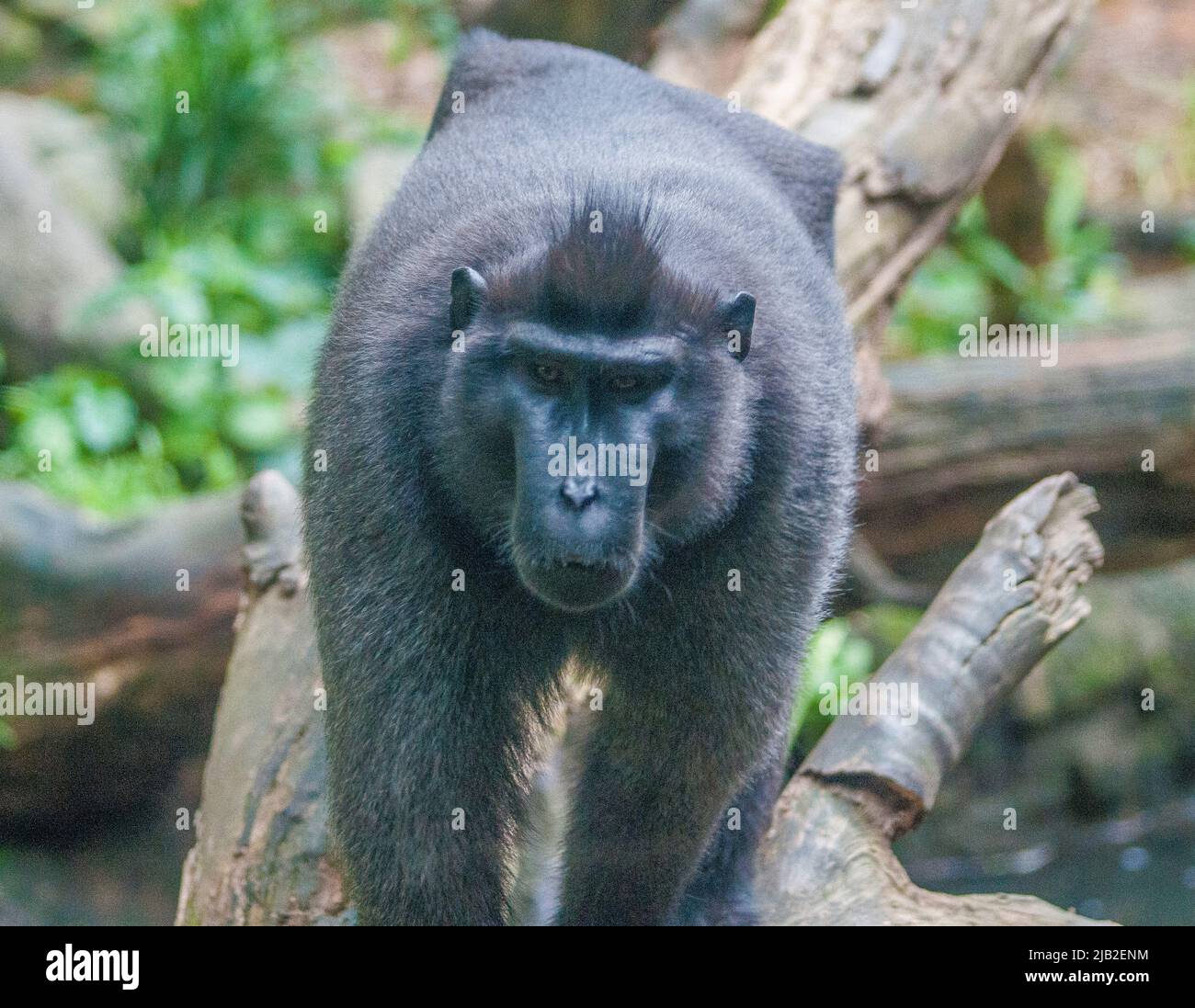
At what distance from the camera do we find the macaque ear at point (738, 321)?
10.5ft

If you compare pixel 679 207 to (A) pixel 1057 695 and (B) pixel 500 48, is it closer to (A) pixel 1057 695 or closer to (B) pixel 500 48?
(B) pixel 500 48

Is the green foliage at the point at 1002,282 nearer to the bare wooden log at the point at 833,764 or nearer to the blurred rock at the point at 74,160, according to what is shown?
Answer: the bare wooden log at the point at 833,764

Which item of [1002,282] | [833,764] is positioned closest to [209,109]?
[1002,282]

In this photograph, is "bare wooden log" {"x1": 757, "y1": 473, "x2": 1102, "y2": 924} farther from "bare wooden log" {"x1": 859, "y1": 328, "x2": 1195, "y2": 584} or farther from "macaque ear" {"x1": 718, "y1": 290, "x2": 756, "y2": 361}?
"bare wooden log" {"x1": 859, "y1": 328, "x2": 1195, "y2": 584}

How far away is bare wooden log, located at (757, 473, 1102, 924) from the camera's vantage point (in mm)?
4379

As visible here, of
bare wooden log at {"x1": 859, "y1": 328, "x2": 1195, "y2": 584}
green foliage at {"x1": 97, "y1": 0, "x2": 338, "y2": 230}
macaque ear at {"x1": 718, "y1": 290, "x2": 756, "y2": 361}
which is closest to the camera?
macaque ear at {"x1": 718, "y1": 290, "x2": 756, "y2": 361}

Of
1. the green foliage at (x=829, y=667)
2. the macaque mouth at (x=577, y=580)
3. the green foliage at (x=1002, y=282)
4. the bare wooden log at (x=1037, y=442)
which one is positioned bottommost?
the macaque mouth at (x=577, y=580)

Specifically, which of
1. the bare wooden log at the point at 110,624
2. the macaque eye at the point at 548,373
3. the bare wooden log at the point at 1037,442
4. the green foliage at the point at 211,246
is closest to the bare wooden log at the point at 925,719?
the macaque eye at the point at 548,373

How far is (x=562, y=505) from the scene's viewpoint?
9.73ft

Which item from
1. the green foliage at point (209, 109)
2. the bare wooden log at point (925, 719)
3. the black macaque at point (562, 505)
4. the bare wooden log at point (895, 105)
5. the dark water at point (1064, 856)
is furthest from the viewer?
the green foliage at point (209, 109)

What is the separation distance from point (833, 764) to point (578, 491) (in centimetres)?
209

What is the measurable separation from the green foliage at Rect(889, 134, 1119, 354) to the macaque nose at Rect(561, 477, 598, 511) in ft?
23.9

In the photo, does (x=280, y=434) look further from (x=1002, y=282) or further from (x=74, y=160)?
(x=1002, y=282)

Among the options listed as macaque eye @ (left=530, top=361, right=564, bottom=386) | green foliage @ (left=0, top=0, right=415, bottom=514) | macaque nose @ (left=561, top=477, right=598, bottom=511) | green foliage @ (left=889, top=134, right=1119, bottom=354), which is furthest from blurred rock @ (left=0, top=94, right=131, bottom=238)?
macaque nose @ (left=561, top=477, right=598, bottom=511)
